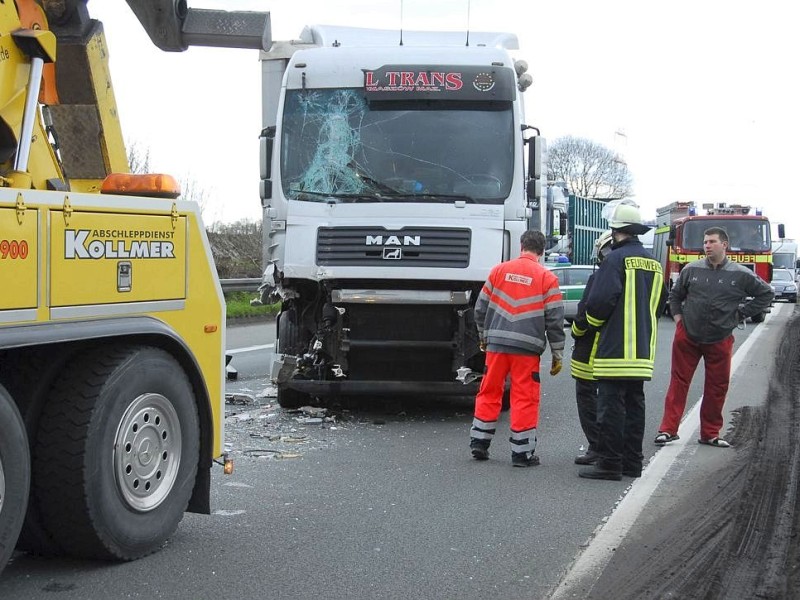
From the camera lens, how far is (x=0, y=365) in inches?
167

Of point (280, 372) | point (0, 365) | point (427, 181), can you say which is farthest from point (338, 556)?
point (427, 181)

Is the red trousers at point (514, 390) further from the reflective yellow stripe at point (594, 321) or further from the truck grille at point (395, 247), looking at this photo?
the truck grille at point (395, 247)

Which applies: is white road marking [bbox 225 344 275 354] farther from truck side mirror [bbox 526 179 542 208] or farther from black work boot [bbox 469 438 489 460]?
black work boot [bbox 469 438 489 460]

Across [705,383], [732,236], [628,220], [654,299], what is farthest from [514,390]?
[732,236]

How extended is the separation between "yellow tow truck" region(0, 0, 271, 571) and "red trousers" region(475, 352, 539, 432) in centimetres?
268

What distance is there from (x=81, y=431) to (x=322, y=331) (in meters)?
4.93

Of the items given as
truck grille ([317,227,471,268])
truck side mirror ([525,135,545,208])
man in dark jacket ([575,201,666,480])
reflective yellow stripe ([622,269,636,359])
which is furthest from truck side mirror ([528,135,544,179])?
reflective yellow stripe ([622,269,636,359])

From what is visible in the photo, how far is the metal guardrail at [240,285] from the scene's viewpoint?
21869 millimetres

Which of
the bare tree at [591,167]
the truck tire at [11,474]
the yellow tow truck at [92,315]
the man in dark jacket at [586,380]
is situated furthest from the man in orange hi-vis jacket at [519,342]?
the bare tree at [591,167]

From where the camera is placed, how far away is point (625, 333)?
7336mm

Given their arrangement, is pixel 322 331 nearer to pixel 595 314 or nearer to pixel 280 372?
pixel 280 372

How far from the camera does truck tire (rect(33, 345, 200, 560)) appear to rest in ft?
14.6

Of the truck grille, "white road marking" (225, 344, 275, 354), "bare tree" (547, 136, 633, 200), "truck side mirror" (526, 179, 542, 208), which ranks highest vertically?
"bare tree" (547, 136, 633, 200)

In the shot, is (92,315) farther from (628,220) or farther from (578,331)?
(628,220)
